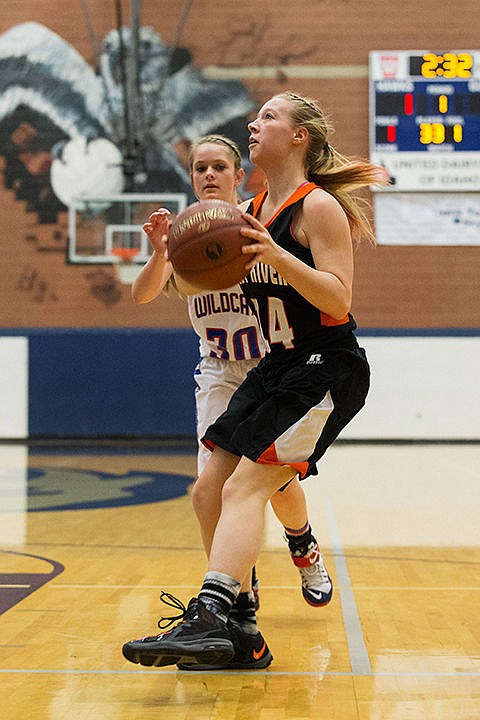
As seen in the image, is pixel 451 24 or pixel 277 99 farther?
pixel 451 24

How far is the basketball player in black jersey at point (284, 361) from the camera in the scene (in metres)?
2.82

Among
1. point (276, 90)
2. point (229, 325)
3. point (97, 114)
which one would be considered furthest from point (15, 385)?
point (229, 325)

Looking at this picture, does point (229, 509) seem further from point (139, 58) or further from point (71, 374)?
point (139, 58)

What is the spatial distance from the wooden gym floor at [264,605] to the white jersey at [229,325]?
968mm

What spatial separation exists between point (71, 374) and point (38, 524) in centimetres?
580

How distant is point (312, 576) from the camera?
3.82 meters

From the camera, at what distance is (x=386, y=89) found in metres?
12.2

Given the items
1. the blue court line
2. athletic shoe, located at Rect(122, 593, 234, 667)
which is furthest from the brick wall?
athletic shoe, located at Rect(122, 593, 234, 667)

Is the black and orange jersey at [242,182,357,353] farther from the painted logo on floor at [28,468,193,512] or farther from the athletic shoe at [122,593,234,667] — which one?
the painted logo on floor at [28,468,193,512]

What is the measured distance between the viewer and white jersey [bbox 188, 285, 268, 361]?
3932 millimetres

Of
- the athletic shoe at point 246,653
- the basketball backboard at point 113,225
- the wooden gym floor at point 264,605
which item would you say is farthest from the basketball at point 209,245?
the basketball backboard at point 113,225

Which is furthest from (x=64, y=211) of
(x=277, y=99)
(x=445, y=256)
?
(x=277, y=99)

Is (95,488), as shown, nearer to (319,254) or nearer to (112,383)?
(112,383)

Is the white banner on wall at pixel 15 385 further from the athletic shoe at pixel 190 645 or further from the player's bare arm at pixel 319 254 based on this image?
the athletic shoe at pixel 190 645
